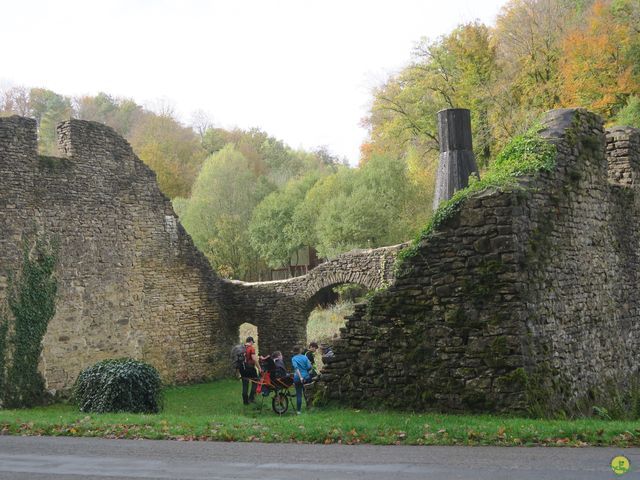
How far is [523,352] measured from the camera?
424 inches

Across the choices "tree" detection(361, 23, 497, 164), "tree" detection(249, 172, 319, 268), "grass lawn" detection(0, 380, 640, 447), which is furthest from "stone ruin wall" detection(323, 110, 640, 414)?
"tree" detection(249, 172, 319, 268)

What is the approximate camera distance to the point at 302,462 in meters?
8.19

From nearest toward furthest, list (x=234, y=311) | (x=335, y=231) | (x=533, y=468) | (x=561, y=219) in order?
(x=533, y=468), (x=561, y=219), (x=234, y=311), (x=335, y=231)

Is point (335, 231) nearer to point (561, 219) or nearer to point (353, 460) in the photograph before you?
point (561, 219)

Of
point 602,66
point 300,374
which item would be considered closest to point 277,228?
point 602,66

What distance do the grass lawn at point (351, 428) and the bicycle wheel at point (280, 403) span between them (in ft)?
6.57

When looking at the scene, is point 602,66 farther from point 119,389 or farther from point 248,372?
point 119,389

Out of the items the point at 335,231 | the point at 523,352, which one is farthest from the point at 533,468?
the point at 335,231

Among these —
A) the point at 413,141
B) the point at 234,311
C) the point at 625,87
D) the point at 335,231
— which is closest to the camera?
the point at 234,311

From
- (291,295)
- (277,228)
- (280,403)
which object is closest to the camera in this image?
(280,403)

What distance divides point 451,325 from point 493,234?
1423 mm

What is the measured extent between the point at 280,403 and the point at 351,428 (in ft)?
15.2

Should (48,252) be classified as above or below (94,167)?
below

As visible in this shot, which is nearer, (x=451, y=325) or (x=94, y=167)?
(x=451, y=325)
